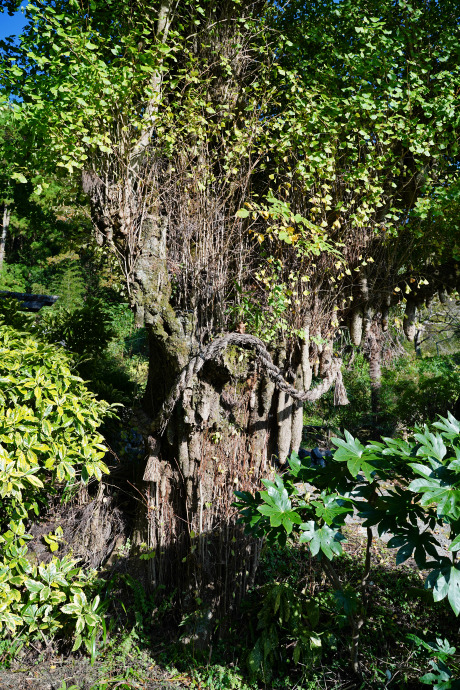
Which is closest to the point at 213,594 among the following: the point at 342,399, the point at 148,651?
the point at 148,651

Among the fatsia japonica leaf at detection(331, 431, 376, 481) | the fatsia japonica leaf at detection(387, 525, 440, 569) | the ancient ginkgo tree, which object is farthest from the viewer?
the ancient ginkgo tree

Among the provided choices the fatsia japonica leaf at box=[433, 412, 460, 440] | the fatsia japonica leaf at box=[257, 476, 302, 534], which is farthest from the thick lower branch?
the fatsia japonica leaf at box=[433, 412, 460, 440]

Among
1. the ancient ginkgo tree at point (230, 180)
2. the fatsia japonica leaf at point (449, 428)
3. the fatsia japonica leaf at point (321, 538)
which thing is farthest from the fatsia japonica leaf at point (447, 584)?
the ancient ginkgo tree at point (230, 180)

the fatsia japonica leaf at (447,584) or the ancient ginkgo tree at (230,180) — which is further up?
the ancient ginkgo tree at (230,180)

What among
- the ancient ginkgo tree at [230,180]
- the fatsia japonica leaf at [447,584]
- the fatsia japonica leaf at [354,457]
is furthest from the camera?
the ancient ginkgo tree at [230,180]

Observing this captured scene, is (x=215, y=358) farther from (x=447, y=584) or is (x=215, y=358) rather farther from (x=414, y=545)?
(x=447, y=584)

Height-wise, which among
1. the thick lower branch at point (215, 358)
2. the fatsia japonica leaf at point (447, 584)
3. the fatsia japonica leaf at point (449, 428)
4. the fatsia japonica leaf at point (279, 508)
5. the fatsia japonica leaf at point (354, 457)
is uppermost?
the thick lower branch at point (215, 358)

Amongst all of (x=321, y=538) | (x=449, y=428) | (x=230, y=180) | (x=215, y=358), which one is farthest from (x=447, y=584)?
(x=230, y=180)

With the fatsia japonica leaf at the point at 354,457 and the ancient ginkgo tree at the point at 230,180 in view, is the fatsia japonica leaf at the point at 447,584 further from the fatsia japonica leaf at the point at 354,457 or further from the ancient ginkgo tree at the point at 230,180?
the ancient ginkgo tree at the point at 230,180

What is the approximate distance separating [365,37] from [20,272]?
20.9m

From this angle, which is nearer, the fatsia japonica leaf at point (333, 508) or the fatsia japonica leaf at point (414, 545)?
the fatsia japonica leaf at point (414, 545)

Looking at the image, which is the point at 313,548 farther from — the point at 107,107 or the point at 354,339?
the point at 107,107

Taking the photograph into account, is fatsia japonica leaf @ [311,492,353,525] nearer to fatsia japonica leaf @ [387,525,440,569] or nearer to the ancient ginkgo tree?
fatsia japonica leaf @ [387,525,440,569]

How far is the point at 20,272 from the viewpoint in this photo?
21.4m
